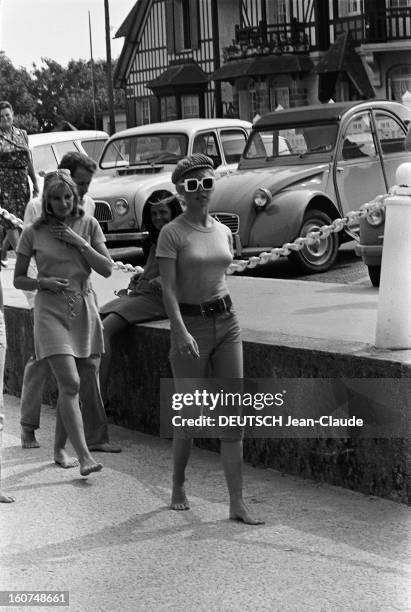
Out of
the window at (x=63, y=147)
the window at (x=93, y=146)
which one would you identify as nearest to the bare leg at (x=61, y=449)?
the window at (x=63, y=147)

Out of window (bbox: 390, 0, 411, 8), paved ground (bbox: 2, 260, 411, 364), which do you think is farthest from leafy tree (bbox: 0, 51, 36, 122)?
window (bbox: 390, 0, 411, 8)

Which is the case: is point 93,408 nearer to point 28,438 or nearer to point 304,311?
point 28,438

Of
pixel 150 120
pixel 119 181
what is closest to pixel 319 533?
pixel 119 181

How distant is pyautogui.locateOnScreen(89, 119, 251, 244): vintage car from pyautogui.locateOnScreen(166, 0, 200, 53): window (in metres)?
4.79

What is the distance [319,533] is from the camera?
5195 mm

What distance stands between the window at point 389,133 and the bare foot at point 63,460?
8158mm

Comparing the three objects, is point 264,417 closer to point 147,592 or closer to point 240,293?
point 147,592

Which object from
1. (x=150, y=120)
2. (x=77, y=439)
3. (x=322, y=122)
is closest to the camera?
(x=77, y=439)

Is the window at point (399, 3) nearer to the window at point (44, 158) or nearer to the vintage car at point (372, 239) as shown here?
the window at point (44, 158)

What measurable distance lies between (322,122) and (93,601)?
9950 mm

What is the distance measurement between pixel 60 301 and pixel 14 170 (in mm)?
6526

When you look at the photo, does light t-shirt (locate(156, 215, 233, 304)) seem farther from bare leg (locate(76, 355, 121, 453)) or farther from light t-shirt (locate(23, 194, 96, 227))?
light t-shirt (locate(23, 194, 96, 227))

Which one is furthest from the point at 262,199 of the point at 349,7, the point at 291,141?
the point at 349,7

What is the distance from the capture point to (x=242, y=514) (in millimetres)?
5398
